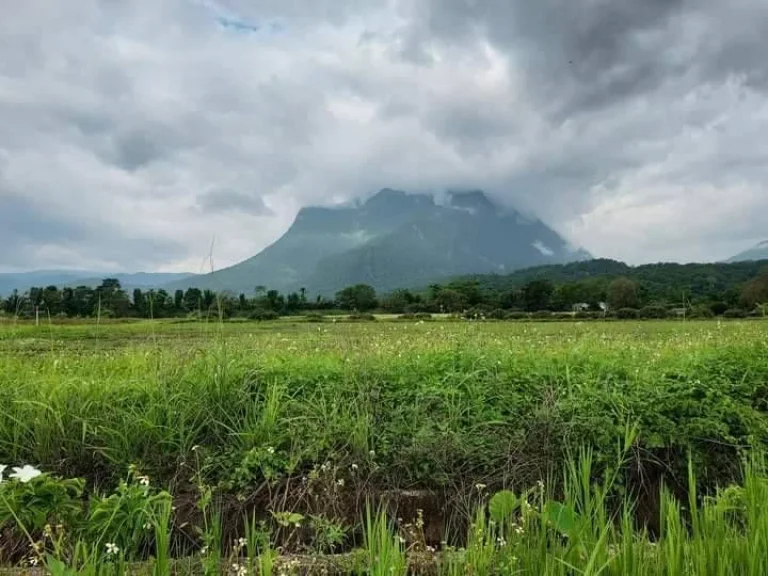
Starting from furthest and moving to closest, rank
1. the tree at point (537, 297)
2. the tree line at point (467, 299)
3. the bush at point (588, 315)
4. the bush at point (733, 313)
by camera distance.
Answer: the tree at point (537, 297) < the bush at point (588, 315) < the bush at point (733, 313) < the tree line at point (467, 299)

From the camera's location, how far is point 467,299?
59.5ft

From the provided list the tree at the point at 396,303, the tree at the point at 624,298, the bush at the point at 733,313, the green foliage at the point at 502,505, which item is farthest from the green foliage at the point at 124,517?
the tree at the point at 624,298

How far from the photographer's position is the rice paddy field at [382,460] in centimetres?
229

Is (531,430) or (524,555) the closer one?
(524,555)

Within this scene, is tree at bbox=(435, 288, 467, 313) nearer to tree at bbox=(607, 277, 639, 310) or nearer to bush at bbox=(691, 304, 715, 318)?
bush at bbox=(691, 304, 715, 318)

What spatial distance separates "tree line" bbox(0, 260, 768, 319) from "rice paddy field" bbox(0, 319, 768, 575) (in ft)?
4.17

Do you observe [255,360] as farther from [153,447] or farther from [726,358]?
[726,358]

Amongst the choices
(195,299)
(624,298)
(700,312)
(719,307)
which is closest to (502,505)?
(195,299)

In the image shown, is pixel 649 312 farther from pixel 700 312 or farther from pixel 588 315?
pixel 588 315

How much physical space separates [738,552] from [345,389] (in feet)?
7.86

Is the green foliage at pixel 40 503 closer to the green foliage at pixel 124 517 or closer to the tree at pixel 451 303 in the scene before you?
the green foliage at pixel 124 517

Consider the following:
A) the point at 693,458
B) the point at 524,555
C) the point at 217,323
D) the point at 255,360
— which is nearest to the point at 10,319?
the point at 217,323

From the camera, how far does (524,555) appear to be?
2.09m

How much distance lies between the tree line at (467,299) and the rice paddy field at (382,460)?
1.27m
